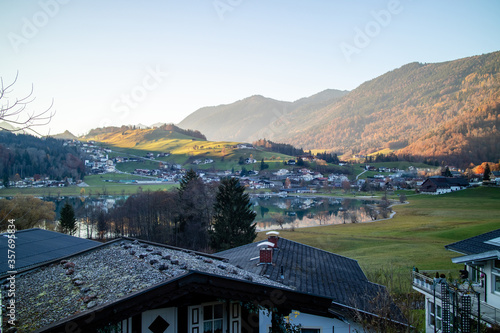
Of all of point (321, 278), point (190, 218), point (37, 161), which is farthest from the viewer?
point (37, 161)

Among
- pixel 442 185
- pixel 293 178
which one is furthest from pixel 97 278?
pixel 293 178

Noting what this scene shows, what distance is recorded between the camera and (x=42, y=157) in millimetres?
128250

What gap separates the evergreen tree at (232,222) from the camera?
33.0m

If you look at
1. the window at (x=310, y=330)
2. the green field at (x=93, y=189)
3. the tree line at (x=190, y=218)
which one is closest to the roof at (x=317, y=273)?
the window at (x=310, y=330)

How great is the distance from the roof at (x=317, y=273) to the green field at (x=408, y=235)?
7475 millimetres

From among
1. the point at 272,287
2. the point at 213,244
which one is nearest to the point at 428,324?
the point at 272,287

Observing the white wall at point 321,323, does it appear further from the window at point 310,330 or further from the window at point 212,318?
the window at point 212,318

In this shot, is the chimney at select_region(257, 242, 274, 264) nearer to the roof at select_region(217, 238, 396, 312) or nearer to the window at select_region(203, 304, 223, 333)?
the roof at select_region(217, 238, 396, 312)

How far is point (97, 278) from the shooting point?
6.47 meters

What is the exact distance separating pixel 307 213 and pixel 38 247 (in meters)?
60.5

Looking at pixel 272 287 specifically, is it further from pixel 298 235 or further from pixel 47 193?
pixel 47 193

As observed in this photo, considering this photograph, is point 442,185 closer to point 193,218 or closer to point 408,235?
point 408,235

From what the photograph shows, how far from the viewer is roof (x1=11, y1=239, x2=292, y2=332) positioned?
5.45 metres

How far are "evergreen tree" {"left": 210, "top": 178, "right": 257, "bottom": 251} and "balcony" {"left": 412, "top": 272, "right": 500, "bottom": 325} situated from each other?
63.8 ft
